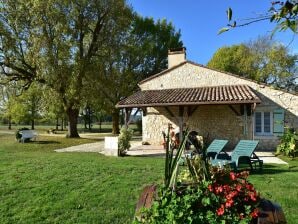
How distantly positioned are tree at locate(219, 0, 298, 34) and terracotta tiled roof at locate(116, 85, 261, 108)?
1341 centimetres

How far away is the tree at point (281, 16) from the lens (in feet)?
4.33

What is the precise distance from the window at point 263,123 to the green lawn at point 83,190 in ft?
21.7

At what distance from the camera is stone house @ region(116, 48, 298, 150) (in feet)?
52.5

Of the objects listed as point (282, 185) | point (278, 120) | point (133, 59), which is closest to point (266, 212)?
point (282, 185)

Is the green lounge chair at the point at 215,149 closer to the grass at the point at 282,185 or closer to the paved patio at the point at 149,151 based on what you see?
the grass at the point at 282,185

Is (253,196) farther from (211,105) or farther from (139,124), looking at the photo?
(139,124)

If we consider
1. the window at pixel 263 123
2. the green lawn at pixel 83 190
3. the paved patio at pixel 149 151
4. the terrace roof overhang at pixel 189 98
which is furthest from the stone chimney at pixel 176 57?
the green lawn at pixel 83 190

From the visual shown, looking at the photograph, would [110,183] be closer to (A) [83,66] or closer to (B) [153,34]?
(A) [83,66]

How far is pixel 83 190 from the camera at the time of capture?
7.29m

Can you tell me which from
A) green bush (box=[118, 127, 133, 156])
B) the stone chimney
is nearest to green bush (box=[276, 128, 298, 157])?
green bush (box=[118, 127, 133, 156])

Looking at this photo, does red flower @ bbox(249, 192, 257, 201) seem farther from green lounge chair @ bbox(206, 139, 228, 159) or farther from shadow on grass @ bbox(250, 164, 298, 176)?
green lounge chair @ bbox(206, 139, 228, 159)

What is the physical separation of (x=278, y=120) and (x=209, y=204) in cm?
1491

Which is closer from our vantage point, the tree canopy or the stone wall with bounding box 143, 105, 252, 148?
the stone wall with bounding box 143, 105, 252, 148

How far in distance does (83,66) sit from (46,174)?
581 inches
